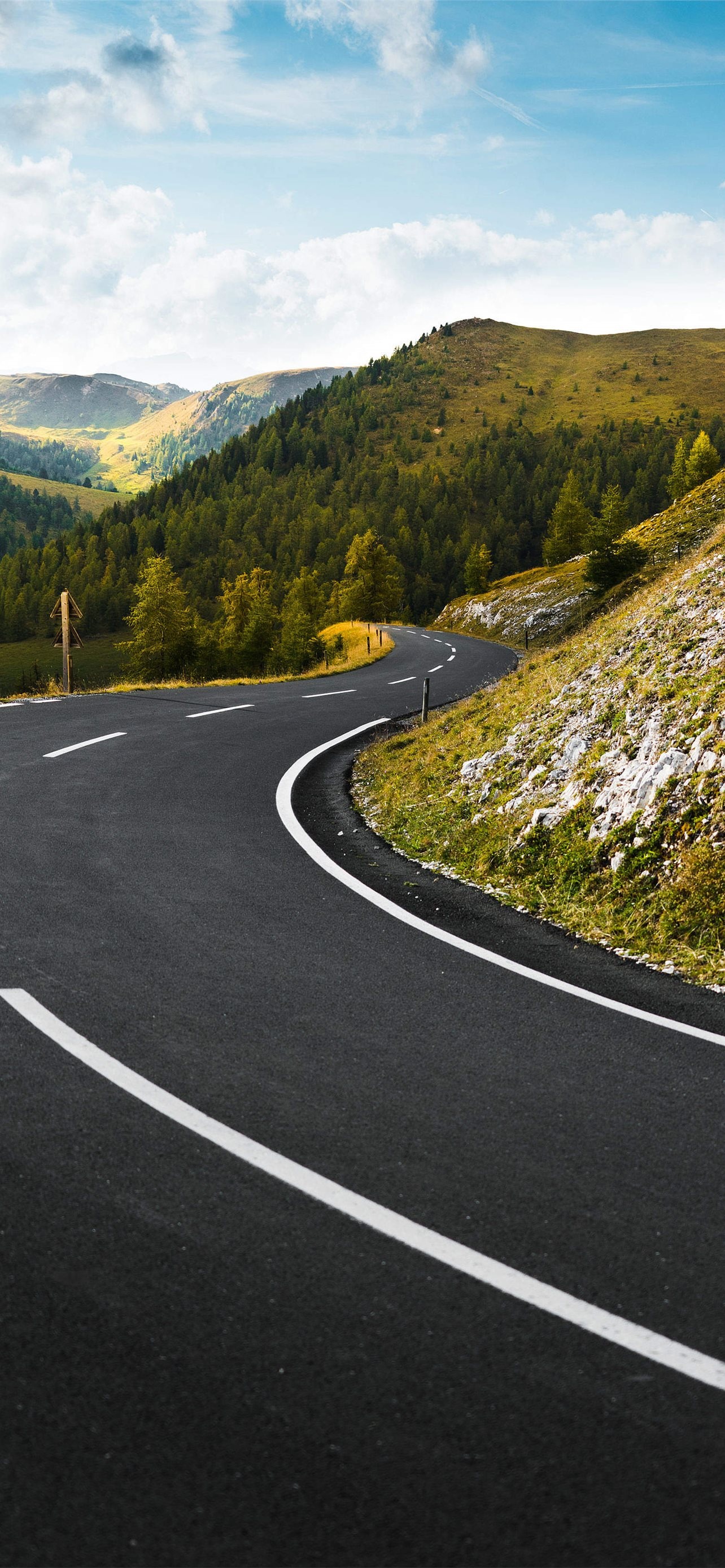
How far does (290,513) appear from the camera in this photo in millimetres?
180750

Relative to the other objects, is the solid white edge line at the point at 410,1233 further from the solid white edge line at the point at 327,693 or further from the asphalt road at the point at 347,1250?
the solid white edge line at the point at 327,693

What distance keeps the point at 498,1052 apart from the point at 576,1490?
2646 millimetres

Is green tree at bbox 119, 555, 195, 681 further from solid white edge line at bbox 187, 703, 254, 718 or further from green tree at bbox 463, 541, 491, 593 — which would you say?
solid white edge line at bbox 187, 703, 254, 718

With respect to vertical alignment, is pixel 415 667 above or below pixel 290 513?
below

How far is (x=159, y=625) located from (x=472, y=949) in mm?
74592

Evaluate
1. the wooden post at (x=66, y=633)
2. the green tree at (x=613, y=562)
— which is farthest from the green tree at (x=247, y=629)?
the wooden post at (x=66, y=633)

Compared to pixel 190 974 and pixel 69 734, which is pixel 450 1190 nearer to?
pixel 190 974

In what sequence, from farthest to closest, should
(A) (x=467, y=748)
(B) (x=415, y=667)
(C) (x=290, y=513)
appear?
(C) (x=290, y=513), (B) (x=415, y=667), (A) (x=467, y=748)

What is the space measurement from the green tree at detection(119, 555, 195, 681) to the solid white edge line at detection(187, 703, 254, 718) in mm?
55811

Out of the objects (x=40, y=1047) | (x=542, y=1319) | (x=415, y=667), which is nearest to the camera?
(x=542, y=1319)

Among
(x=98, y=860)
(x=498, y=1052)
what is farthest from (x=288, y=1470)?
(x=98, y=860)

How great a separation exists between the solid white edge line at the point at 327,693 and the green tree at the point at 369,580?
76.5 m

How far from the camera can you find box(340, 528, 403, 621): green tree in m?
102

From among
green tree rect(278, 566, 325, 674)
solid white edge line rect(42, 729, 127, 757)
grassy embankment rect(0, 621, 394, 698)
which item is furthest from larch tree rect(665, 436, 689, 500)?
solid white edge line rect(42, 729, 127, 757)
